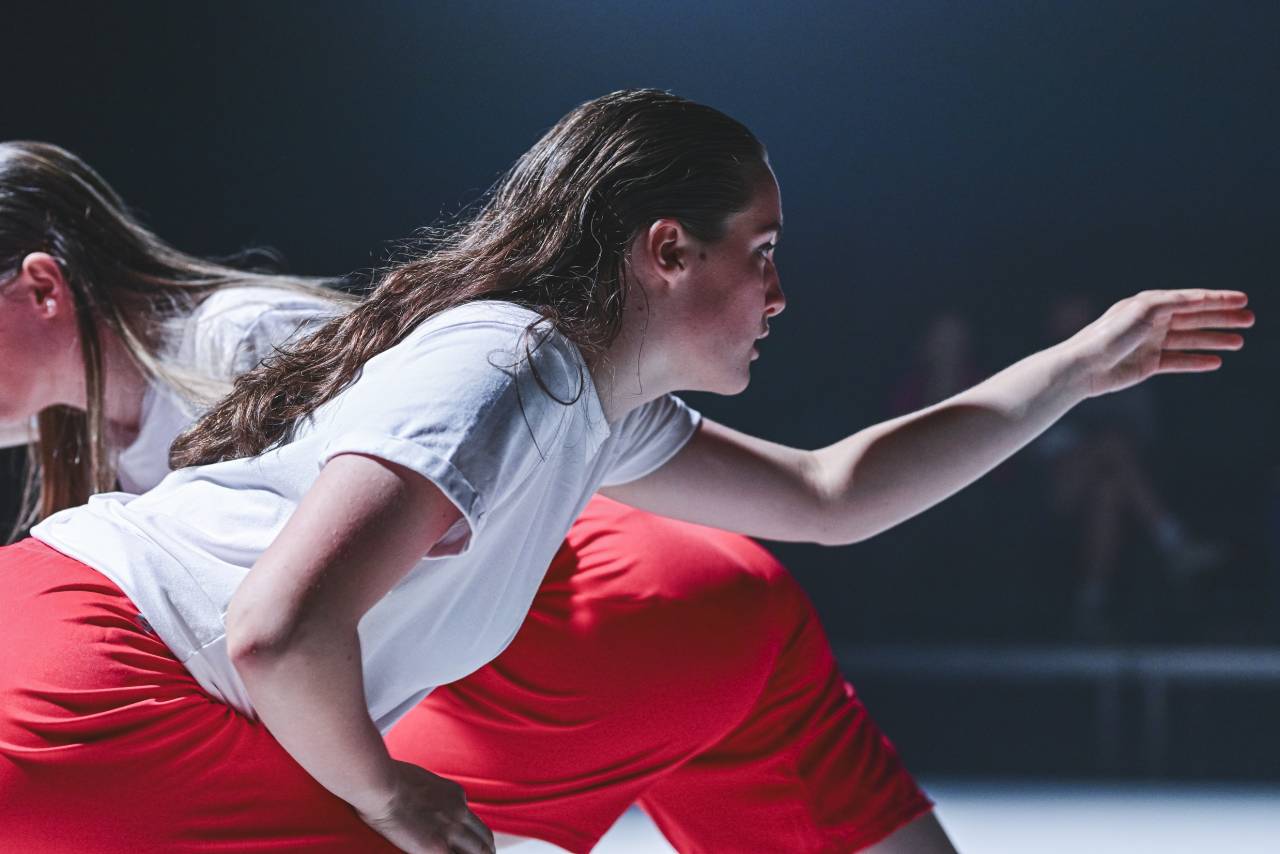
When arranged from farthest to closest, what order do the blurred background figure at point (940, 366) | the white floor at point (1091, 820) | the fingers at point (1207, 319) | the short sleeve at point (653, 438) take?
the blurred background figure at point (940, 366)
the white floor at point (1091, 820)
the fingers at point (1207, 319)
the short sleeve at point (653, 438)

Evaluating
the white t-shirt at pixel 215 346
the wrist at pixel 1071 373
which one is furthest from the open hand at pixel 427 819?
the wrist at pixel 1071 373

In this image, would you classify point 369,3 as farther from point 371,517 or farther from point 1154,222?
point 371,517

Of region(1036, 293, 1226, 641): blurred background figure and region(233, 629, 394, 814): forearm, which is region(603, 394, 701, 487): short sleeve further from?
region(1036, 293, 1226, 641): blurred background figure

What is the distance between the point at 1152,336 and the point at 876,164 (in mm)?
2585

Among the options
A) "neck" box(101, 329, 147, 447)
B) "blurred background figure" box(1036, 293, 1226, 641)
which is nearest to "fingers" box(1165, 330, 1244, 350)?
"neck" box(101, 329, 147, 447)

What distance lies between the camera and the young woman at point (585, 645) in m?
1.20

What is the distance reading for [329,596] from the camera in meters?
0.75

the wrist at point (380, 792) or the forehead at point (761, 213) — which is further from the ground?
the forehead at point (761, 213)

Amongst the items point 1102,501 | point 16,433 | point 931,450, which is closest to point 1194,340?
point 931,450

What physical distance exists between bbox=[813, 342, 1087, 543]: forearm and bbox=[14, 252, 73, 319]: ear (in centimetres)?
72

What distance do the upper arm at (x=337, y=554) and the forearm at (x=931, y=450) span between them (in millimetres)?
518

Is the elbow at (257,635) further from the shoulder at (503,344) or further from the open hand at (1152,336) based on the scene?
the open hand at (1152,336)

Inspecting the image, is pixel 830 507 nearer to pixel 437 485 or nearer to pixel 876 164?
pixel 437 485

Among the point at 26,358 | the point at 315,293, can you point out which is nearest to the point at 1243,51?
the point at 315,293
